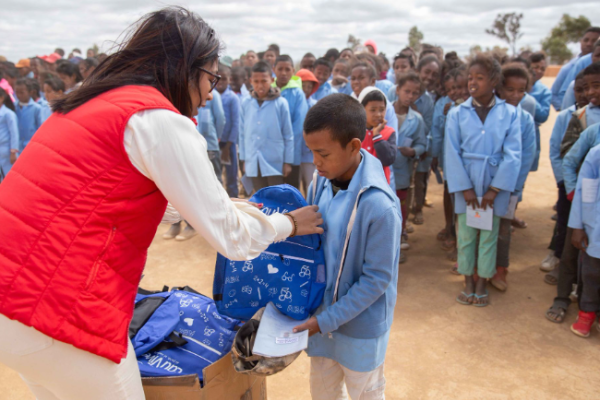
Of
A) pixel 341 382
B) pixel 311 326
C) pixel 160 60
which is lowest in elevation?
pixel 341 382

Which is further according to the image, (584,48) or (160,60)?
(584,48)

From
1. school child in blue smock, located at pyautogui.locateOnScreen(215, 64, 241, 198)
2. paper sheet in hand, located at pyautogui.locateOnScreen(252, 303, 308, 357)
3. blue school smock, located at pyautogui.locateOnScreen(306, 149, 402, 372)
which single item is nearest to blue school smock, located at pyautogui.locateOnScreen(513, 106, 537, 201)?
blue school smock, located at pyautogui.locateOnScreen(306, 149, 402, 372)

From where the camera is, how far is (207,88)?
148 cm

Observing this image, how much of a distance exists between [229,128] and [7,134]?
2.89 m

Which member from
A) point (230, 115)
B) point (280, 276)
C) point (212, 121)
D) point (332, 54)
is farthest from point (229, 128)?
point (280, 276)

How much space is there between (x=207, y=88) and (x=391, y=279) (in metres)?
0.99

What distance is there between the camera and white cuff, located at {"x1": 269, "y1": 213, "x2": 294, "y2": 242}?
58.4 inches

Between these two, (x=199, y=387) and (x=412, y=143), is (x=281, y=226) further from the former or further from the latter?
(x=412, y=143)

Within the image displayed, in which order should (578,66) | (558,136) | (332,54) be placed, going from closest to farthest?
1. (558,136)
2. (578,66)
3. (332,54)

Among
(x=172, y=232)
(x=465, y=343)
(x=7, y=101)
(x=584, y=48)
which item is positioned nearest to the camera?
(x=465, y=343)

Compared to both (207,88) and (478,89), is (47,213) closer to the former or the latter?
(207,88)

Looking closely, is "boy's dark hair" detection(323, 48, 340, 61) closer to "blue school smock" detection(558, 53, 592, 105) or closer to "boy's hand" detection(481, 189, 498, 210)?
"blue school smock" detection(558, 53, 592, 105)

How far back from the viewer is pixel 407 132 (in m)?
4.45

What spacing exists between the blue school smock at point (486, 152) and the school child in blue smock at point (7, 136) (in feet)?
17.6
